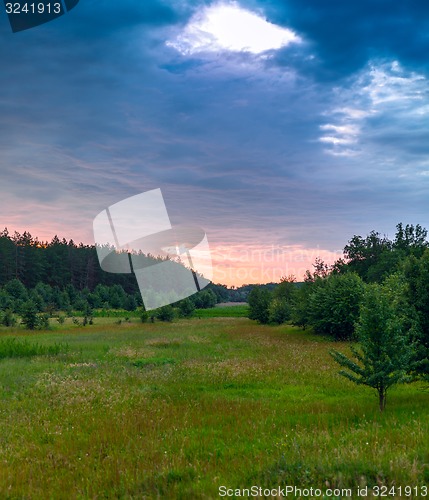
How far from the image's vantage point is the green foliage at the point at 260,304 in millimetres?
57312

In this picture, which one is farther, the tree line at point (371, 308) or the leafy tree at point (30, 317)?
the leafy tree at point (30, 317)

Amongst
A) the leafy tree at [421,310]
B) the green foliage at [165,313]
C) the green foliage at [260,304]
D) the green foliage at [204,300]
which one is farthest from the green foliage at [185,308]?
the leafy tree at [421,310]

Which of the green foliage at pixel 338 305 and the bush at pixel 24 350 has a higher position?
the green foliage at pixel 338 305

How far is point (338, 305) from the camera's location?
31.9m

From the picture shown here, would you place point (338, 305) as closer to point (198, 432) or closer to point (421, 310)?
point (421, 310)

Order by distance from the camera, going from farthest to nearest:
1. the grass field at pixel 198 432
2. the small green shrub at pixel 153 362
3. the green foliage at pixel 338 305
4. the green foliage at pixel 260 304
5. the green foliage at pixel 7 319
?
the green foliage at pixel 260 304
the green foliage at pixel 7 319
the green foliage at pixel 338 305
the small green shrub at pixel 153 362
the grass field at pixel 198 432

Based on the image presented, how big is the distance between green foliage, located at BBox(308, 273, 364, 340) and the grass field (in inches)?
588

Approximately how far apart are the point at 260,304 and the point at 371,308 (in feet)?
156

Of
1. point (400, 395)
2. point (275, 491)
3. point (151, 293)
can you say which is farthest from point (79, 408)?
point (151, 293)

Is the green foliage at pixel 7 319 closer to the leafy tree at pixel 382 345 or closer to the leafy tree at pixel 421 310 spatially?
the leafy tree at pixel 382 345

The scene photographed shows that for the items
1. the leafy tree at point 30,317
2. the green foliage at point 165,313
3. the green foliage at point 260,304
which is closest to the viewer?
the leafy tree at point 30,317

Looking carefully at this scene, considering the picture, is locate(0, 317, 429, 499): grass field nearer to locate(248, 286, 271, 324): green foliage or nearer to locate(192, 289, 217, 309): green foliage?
locate(248, 286, 271, 324): green foliage

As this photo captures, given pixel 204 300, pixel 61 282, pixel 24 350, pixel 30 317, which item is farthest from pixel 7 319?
pixel 204 300

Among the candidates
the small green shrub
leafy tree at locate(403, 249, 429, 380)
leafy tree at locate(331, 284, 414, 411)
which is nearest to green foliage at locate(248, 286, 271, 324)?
the small green shrub
